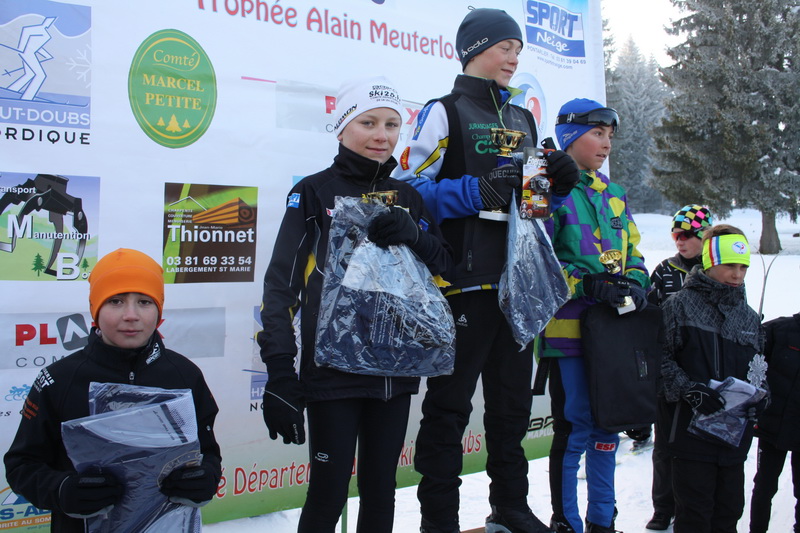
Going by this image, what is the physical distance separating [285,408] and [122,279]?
0.59 meters

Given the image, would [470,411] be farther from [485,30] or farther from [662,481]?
[662,481]

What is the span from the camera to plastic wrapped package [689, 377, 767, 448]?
106 inches

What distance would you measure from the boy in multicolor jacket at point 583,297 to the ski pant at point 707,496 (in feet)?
1.23

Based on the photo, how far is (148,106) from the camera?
271 centimetres

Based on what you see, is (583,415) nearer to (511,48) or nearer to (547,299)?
(547,299)

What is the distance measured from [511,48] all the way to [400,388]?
1395 mm

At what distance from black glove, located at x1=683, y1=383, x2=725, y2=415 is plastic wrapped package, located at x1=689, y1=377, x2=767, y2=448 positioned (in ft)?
0.12

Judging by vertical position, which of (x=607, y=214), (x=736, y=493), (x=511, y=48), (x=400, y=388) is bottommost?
Result: (x=736, y=493)

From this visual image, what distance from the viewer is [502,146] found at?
2.30 metres

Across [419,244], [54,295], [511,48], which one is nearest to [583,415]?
[419,244]

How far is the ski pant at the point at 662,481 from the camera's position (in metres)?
3.33

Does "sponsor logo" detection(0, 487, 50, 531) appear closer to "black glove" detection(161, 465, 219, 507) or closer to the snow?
the snow

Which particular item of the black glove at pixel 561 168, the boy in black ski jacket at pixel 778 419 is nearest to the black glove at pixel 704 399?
the boy in black ski jacket at pixel 778 419

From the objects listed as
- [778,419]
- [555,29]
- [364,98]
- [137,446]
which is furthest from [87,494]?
[555,29]
